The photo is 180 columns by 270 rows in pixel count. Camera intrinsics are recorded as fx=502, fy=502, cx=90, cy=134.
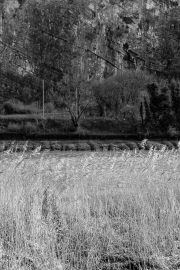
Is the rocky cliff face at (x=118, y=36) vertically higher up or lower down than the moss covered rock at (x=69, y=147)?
higher up

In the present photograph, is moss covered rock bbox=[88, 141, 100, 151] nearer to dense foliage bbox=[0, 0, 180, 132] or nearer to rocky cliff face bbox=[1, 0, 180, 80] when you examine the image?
dense foliage bbox=[0, 0, 180, 132]

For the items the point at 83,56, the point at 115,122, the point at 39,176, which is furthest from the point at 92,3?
the point at 39,176

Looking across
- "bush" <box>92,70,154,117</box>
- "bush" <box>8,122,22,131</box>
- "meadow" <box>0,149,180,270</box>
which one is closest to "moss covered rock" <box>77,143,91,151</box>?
"bush" <box>8,122,22,131</box>

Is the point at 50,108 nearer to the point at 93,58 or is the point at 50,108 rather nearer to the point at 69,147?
the point at 93,58

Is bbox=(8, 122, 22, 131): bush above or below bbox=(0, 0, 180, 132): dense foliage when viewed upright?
below

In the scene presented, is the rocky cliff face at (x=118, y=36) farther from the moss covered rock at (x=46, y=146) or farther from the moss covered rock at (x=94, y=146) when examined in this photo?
the moss covered rock at (x=46, y=146)

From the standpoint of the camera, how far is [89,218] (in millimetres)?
6637

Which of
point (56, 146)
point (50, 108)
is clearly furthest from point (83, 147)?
point (50, 108)

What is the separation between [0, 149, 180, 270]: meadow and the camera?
18.3 ft

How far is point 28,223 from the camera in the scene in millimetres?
6379

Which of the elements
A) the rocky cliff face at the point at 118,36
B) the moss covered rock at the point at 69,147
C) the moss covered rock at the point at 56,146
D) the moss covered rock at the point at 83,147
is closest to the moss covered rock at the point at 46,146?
the moss covered rock at the point at 56,146

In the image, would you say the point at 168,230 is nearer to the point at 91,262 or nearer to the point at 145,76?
the point at 91,262

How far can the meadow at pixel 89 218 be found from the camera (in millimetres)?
5590

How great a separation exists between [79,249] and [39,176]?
6.84 feet
